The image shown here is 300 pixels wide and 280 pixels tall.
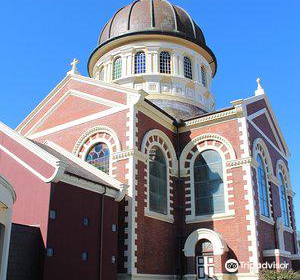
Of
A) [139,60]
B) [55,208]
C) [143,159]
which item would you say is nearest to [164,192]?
[143,159]

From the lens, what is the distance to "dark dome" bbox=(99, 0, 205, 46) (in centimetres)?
3046

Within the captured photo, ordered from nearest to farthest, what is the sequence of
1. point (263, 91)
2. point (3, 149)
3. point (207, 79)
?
point (3, 149) → point (263, 91) → point (207, 79)

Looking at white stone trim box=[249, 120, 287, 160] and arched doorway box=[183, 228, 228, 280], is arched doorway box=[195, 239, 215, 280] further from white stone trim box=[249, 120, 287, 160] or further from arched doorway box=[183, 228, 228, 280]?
white stone trim box=[249, 120, 287, 160]

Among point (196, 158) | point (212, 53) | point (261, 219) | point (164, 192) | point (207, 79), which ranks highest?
point (212, 53)

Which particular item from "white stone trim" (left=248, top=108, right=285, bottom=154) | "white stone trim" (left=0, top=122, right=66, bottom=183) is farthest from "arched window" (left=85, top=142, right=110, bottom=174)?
"white stone trim" (left=248, top=108, right=285, bottom=154)

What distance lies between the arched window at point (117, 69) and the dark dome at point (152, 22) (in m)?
1.64

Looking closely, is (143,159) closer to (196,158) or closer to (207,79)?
(196,158)

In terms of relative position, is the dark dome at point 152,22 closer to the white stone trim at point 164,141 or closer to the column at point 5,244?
the white stone trim at point 164,141

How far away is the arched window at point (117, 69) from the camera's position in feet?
99.0

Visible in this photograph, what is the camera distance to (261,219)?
841 inches

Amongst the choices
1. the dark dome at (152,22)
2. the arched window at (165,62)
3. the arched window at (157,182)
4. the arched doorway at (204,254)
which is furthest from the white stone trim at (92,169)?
the dark dome at (152,22)

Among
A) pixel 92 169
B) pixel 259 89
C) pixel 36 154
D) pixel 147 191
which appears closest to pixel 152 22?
pixel 259 89

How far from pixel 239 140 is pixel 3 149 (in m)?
11.5

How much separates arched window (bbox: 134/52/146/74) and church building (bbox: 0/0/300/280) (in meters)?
0.08
